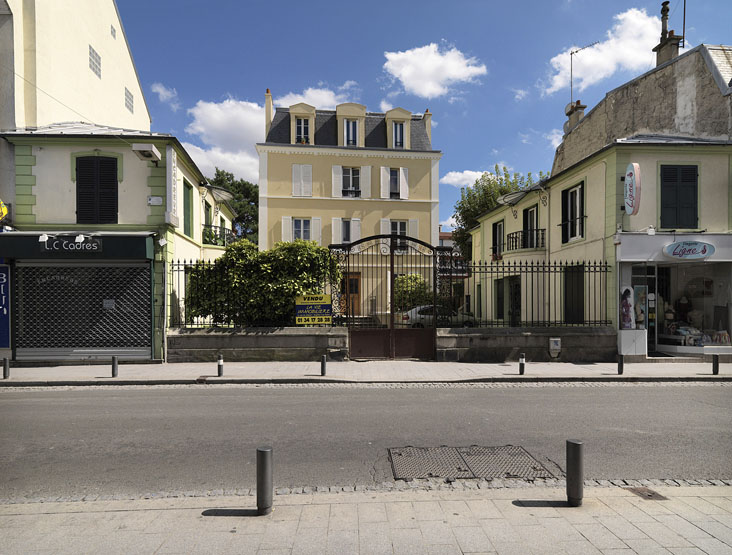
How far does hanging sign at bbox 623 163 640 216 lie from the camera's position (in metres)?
12.0

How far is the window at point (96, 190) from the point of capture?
12.6 meters

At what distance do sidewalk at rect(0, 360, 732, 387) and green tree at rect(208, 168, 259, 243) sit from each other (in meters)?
28.5

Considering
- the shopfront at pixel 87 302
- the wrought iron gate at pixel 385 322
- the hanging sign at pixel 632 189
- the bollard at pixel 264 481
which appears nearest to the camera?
the bollard at pixel 264 481

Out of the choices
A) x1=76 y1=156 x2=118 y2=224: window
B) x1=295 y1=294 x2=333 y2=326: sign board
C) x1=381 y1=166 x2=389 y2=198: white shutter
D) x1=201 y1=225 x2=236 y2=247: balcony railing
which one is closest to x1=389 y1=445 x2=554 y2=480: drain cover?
x1=295 y1=294 x2=333 y2=326: sign board

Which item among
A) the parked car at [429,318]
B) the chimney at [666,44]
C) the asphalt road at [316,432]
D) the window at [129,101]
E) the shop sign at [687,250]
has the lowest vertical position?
the asphalt road at [316,432]

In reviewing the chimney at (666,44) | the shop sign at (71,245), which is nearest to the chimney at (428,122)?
the chimney at (666,44)

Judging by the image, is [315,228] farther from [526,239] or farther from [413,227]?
[526,239]

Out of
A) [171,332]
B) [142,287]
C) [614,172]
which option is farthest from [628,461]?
[142,287]

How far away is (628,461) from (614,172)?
34.7 ft

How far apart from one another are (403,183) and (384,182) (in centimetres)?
122

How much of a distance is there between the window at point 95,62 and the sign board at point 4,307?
33.8 ft

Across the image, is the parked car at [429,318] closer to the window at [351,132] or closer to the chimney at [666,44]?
the chimney at [666,44]

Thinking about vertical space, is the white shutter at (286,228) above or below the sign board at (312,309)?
above

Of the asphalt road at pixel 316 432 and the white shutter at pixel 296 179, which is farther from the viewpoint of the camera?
the white shutter at pixel 296 179
